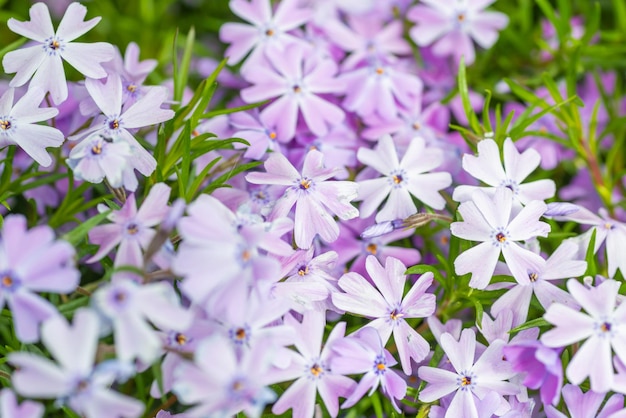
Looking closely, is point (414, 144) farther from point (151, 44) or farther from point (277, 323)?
point (151, 44)

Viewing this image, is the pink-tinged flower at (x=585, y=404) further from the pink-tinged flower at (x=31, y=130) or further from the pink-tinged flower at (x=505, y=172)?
the pink-tinged flower at (x=31, y=130)

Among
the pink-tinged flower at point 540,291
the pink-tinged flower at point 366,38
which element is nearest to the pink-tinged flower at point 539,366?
the pink-tinged flower at point 540,291

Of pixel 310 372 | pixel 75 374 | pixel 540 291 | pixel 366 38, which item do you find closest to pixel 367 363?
pixel 310 372

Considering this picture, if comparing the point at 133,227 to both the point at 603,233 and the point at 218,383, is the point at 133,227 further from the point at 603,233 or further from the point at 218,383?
the point at 603,233

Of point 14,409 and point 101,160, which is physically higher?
point 101,160

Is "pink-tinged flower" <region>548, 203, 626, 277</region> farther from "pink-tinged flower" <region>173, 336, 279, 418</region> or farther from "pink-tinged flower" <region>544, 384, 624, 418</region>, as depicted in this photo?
"pink-tinged flower" <region>173, 336, 279, 418</region>

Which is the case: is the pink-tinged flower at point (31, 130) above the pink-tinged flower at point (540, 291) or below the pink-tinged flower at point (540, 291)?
above

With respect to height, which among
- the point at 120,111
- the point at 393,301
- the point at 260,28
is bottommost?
the point at 393,301
